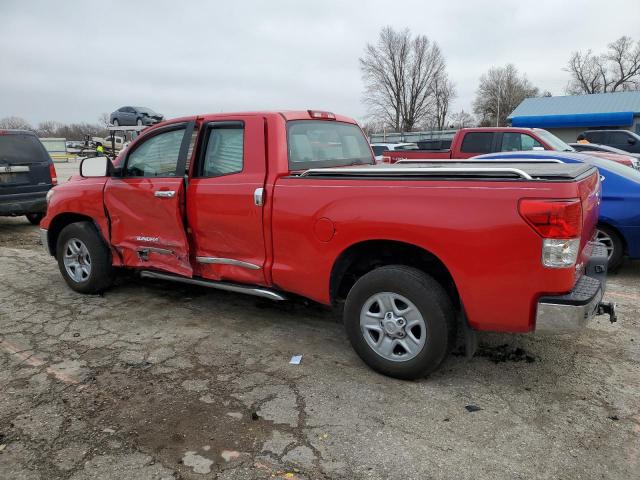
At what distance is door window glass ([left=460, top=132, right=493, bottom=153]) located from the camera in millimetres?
9523

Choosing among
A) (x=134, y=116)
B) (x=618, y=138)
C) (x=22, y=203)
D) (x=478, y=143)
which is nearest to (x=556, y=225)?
(x=478, y=143)

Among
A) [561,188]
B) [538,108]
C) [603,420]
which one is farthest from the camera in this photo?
[538,108]

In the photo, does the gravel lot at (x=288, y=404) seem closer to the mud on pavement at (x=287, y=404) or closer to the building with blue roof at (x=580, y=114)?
the mud on pavement at (x=287, y=404)

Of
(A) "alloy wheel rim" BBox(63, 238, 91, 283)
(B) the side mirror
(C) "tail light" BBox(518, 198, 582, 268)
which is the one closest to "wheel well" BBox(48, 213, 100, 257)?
(A) "alloy wheel rim" BBox(63, 238, 91, 283)

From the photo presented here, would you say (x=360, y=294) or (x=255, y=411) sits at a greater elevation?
(x=360, y=294)

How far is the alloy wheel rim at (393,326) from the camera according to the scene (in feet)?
10.6

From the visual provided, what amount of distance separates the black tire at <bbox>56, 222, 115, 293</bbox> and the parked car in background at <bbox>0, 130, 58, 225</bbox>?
4.21 m

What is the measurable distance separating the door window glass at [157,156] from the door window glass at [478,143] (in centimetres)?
665

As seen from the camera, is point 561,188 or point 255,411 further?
point 255,411

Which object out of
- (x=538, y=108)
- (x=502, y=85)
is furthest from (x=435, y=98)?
(x=538, y=108)

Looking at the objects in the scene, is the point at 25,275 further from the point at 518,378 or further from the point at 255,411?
the point at 518,378

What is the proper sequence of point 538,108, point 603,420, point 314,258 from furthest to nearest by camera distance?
point 538,108 → point 314,258 → point 603,420

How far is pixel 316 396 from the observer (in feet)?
10.5

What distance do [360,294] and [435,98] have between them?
68.2 meters
